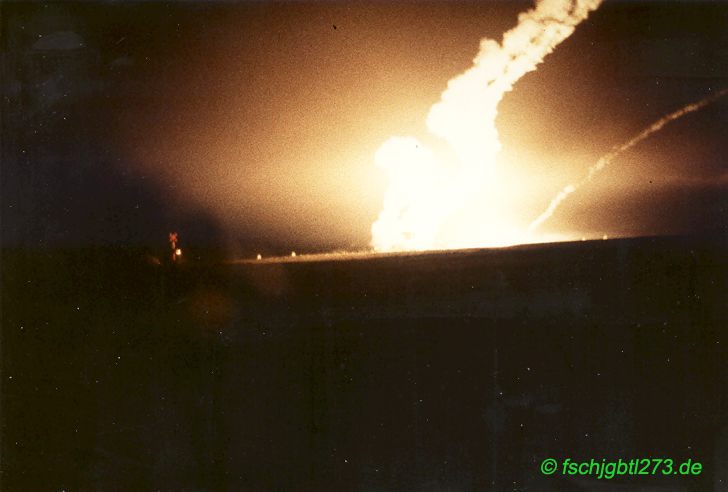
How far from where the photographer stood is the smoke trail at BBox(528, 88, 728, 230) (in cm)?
416

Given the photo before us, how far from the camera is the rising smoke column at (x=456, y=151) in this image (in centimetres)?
416

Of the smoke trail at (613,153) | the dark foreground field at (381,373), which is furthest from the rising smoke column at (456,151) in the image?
the dark foreground field at (381,373)

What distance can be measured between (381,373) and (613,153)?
2.43m

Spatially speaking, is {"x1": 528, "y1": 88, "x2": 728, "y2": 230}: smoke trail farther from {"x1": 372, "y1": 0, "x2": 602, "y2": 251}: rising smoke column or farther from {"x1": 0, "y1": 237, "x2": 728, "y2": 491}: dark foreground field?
{"x1": 0, "y1": 237, "x2": 728, "y2": 491}: dark foreground field

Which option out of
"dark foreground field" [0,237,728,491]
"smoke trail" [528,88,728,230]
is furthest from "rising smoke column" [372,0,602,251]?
"dark foreground field" [0,237,728,491]

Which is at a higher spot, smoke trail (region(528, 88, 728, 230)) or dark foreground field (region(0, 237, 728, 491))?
smoke trail (region(528, 88, 728, 230))

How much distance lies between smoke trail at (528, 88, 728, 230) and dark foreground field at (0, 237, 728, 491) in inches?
Result: 26.2

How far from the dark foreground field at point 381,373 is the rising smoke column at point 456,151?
24.4 inches

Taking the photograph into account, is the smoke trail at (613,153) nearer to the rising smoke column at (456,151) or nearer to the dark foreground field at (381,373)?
the rising smoke column at (456,151)

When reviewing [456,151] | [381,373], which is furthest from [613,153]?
[381,373]

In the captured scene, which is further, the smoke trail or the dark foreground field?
the smoke trail

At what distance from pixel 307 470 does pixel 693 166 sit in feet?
12.0

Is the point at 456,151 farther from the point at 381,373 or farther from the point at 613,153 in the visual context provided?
the point at 381,373

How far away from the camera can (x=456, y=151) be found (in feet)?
14.1
